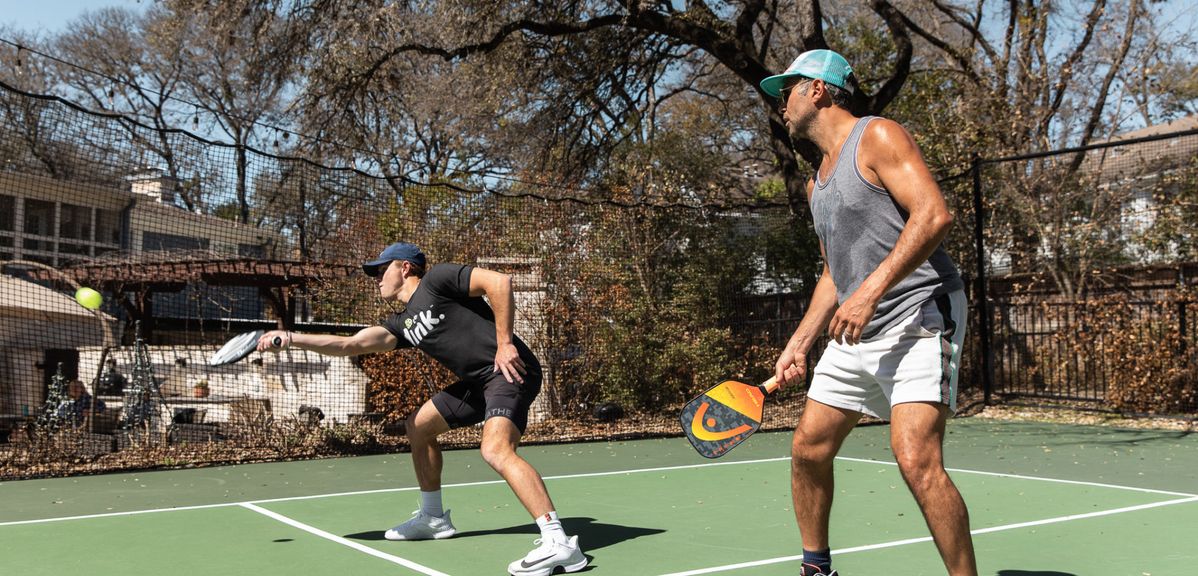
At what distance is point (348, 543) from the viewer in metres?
5.46

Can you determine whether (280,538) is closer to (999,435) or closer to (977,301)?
(999,435)

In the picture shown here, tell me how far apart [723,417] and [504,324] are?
1.24 meters

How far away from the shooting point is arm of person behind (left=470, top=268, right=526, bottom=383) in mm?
5023

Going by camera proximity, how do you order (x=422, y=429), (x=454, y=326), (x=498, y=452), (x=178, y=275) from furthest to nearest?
(x=178, y=275), (x=422, y=429), (x=454, y=326), (x=498, y=452)

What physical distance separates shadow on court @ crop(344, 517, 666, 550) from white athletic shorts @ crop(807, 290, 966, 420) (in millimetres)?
2062

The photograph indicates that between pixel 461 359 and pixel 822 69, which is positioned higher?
pixel 822 69

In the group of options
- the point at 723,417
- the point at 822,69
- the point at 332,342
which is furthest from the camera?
the point at 332,342

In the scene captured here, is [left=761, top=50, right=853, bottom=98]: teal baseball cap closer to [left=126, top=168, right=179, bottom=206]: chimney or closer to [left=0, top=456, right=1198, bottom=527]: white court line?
[left=0, top=456, right=1198, bottom=527]: white court line

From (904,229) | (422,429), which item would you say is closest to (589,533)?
(422,429)

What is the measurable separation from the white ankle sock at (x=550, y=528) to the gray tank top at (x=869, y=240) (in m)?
1.76

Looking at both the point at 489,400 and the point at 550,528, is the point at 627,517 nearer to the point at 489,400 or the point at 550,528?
the point at 489,400

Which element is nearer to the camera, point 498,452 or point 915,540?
point 498,452

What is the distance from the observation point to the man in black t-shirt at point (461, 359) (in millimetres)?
4801

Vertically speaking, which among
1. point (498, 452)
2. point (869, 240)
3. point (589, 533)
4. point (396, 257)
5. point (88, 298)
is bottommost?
point (589, 533)
